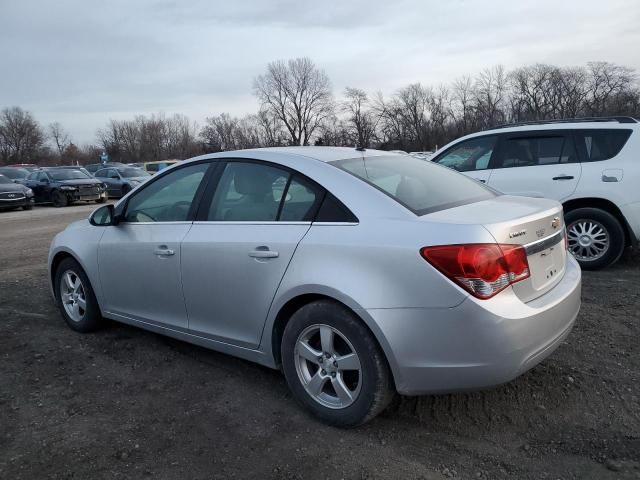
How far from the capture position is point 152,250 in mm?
3723

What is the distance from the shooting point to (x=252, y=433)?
9.53 feet

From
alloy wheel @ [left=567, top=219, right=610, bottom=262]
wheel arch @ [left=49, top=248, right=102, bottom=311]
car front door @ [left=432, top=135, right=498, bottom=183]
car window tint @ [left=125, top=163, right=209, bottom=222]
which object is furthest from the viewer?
car front door @ [left=432, top=135, right=498, bottom=183]

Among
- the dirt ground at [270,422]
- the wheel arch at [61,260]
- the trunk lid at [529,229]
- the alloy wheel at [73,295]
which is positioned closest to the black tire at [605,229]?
the dirt ground at [270,422]

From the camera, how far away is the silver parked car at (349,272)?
8.16ft

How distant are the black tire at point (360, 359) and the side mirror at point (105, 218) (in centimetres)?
194

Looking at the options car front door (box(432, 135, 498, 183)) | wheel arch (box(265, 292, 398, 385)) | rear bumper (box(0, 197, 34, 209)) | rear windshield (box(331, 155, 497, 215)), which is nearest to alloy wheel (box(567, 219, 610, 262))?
car front door (box(432, 135, 498, 183))

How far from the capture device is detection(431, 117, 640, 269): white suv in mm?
5859

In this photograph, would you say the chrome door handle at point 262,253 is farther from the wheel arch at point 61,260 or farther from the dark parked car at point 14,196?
the dark parked car at point 14,196

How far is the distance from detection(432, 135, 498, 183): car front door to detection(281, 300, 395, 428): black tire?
4317 mm

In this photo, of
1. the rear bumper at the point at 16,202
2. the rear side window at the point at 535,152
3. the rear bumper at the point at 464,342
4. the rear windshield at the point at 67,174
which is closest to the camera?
the rear bumper at the point at 464,342

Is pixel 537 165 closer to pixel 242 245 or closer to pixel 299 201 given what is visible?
pixel 299 201

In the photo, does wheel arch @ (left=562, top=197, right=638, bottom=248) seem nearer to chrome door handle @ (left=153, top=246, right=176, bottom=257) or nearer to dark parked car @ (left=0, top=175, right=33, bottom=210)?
chrome door handle @ (left=153, top=246, right=176, bottom=257)

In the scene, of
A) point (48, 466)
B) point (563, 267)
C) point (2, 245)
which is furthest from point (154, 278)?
point (2, 245)

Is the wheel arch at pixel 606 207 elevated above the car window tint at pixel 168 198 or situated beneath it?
situated beneath
